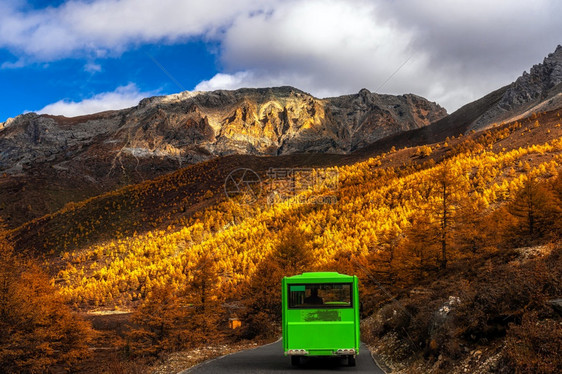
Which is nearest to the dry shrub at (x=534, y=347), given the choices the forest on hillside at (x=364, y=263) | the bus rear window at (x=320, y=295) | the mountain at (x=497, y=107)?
the forest on hillside at (x=364, y=263)

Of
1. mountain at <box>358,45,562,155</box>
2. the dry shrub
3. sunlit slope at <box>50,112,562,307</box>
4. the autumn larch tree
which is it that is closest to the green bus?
the dry shrub

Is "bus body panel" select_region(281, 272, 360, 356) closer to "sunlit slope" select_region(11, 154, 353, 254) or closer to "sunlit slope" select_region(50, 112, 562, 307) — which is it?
"sunlit slope" select_region(50, 112, 562, 307)

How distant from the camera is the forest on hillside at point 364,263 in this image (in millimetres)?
12914

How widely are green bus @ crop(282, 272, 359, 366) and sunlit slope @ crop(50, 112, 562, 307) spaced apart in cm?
4004

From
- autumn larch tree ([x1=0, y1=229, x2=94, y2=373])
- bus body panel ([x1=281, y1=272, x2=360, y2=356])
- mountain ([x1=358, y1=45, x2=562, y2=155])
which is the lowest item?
autumn larch tree ([x1=0, y1=229, x2=94, y2=373])

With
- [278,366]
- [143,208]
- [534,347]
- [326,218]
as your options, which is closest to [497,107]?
[326,218]

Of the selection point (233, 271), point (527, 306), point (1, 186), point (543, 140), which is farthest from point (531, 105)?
point (1, 186)

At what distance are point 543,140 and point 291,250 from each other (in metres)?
56.7

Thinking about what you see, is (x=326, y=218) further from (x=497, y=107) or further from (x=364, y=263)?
(x=497, y=107)

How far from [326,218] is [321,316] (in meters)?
64.4

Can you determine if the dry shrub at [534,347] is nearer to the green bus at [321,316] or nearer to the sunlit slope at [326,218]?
the green bus at [321,316]

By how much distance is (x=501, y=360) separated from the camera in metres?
9.94

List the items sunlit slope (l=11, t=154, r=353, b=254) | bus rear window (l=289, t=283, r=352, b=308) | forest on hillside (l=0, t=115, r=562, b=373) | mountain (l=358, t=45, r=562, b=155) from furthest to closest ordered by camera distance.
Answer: mountain (l=358, t=45, r=562, b=155) < sunlit slope (l=11, t=154, r=353, b=254) < bus rear window (l=289, t=283, r=352, b=308) < forest on hillside (l=0, t=115, r=562, b=373)

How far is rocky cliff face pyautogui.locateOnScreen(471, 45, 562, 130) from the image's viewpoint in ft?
487
